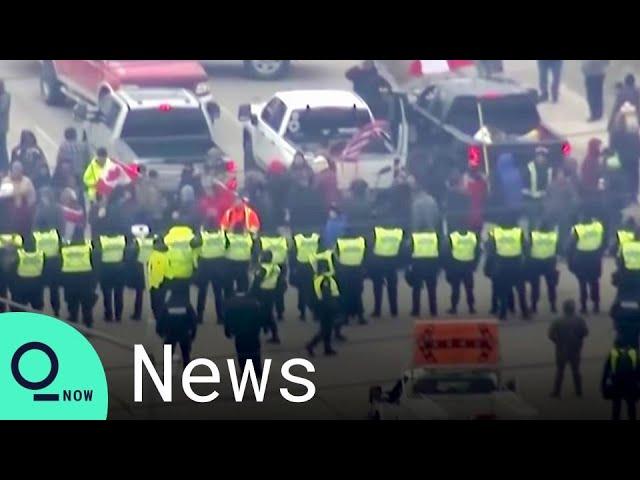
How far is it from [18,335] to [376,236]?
2.86m

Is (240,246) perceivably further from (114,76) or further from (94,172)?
(114,76)

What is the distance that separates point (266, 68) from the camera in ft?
84.0

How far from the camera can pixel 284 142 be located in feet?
84.6

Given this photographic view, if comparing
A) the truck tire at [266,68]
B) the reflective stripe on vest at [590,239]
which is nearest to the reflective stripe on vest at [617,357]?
the reflective stripe on vest at [590,239]

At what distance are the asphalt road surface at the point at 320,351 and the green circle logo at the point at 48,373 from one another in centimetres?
13

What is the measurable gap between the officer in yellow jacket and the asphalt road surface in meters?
0.30

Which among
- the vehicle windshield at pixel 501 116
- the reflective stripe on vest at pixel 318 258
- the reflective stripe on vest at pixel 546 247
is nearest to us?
the reflective stripe on vest at pixel 318 258

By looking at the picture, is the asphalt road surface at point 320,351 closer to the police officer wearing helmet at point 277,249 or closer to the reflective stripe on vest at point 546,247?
the police officer wearing helmet at point 277,249

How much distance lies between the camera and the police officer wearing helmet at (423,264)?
25656 mm

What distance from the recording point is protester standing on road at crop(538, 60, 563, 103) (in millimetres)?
25750
